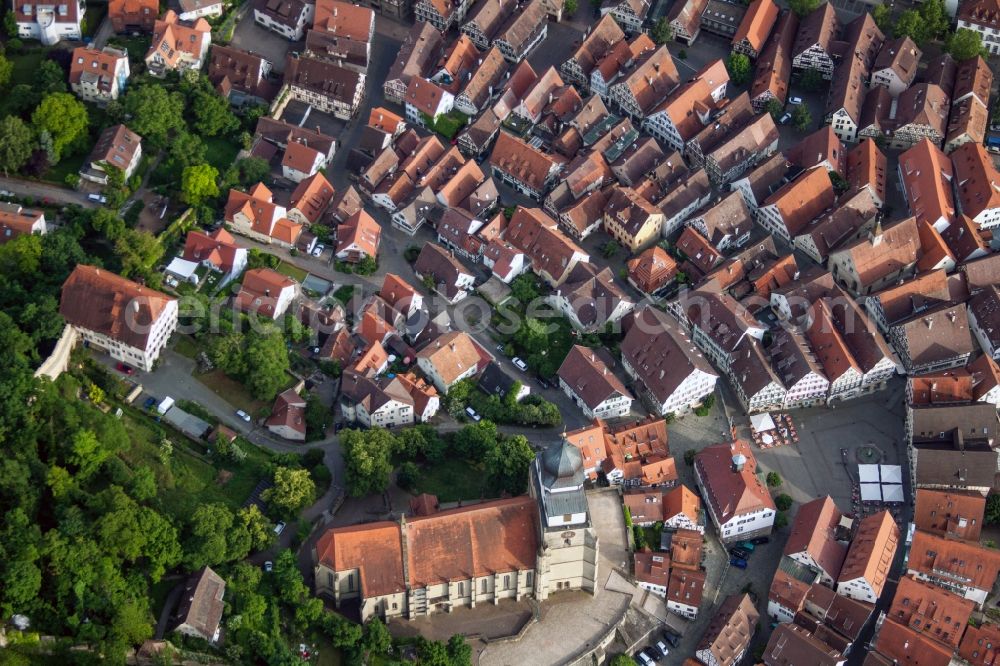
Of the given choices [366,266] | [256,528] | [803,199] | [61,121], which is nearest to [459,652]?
[256,528]

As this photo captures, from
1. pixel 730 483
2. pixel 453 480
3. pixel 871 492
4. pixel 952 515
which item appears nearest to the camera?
pixel 952 515

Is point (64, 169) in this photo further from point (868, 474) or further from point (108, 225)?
point (868, 474)

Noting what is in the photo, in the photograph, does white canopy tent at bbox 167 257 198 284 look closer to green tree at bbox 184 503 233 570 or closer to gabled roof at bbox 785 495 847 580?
green tree at bbox 184 503 233 570

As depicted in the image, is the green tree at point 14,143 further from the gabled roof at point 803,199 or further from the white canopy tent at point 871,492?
the white canopy tent at point 871,492

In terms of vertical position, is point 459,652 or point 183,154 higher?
point 183,154

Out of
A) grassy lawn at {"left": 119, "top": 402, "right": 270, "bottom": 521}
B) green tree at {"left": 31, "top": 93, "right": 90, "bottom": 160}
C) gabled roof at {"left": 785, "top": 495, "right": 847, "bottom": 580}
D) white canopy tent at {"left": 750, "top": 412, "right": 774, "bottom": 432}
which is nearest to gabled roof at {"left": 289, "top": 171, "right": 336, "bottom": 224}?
green tree at {"left": 31, "top": 93, "right": 90, "bottom": 160}

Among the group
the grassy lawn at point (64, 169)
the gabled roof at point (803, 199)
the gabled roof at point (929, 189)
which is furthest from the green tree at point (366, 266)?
the gabled roof at point (929, 189)
